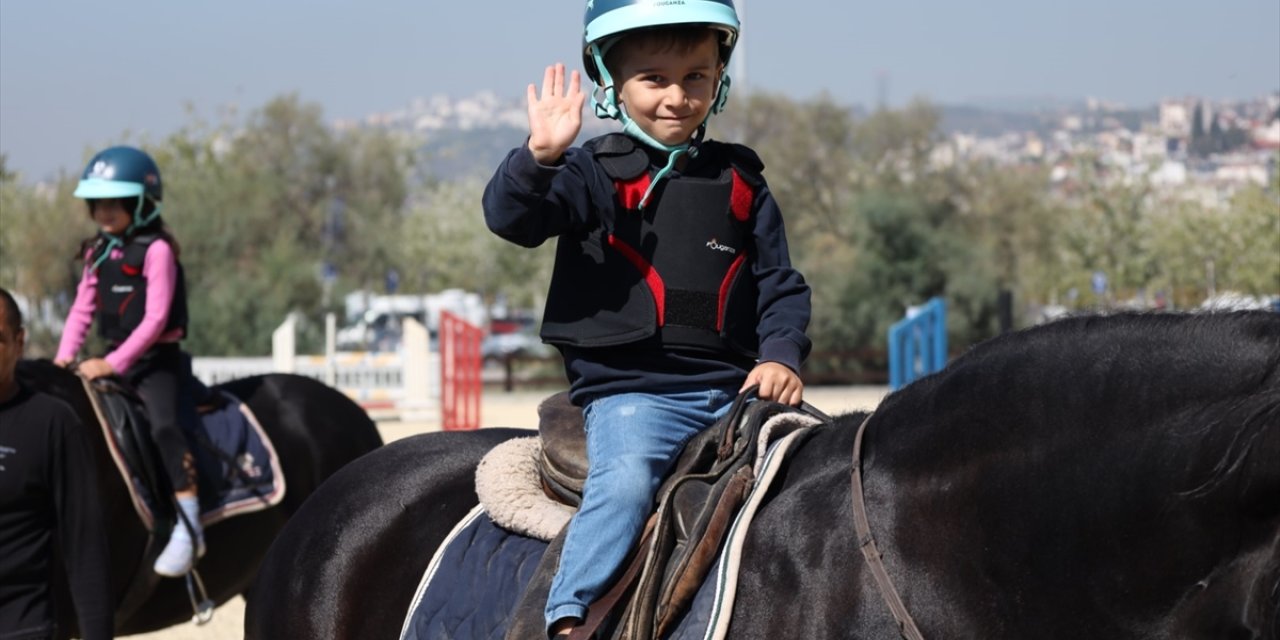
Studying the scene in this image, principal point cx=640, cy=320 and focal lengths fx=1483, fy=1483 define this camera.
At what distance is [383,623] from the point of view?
12.6 feet

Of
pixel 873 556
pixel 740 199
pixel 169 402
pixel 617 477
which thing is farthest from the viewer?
pixel 169 402

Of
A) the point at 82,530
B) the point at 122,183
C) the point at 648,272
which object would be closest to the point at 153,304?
the point at 122,183

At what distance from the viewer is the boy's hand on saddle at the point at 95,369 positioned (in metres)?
6.95

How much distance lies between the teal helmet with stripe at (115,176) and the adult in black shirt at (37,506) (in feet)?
9.41

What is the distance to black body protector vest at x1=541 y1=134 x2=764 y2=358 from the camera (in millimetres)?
3221

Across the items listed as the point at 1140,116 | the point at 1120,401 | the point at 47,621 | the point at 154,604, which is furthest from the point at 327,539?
the point at 1140,116

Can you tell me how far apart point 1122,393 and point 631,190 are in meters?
1.30

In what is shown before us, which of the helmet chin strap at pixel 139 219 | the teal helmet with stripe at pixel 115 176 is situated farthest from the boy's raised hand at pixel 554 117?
the helmet chin strap at pixel 139 219

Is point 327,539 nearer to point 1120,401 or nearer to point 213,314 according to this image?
point 1120,401

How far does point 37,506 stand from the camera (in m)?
4.65

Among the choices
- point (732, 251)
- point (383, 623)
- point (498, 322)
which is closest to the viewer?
point (732, 251)

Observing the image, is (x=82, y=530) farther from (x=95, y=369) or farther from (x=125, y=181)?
(x=125, y=181)

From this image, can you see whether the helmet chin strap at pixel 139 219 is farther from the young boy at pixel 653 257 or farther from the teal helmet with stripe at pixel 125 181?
the young boy at pixel 653 257

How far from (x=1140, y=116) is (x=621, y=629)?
6350mm
